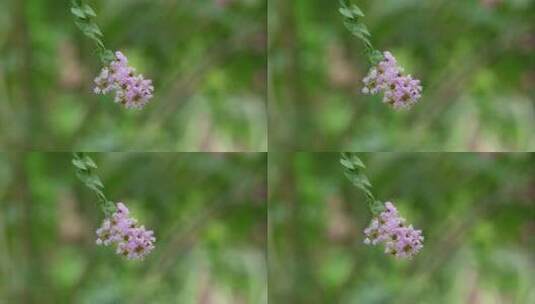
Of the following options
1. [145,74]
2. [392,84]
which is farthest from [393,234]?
[145,74]

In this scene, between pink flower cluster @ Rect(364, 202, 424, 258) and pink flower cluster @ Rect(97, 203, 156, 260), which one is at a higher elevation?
pink flower cluster @ Rect(364, 202, 424, 258)

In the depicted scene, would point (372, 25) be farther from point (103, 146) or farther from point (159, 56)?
point (103, 146)

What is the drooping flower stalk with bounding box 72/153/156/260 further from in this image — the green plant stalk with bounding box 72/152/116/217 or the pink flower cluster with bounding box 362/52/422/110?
the pink flower cluster with bounding box 362/52/422/110

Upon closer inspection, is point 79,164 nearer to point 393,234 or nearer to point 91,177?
point 91,177

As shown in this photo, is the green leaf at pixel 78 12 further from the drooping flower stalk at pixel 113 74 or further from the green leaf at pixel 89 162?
the green leaf at pixel 89 162

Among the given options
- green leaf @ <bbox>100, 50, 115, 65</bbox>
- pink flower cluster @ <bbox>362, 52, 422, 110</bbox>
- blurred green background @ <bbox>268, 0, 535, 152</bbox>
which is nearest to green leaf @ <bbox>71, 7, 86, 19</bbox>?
green leaf @ <bbox>100, 50, 115, 65</bbox>

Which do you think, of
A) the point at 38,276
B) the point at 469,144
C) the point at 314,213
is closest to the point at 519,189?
the point at 469,144
